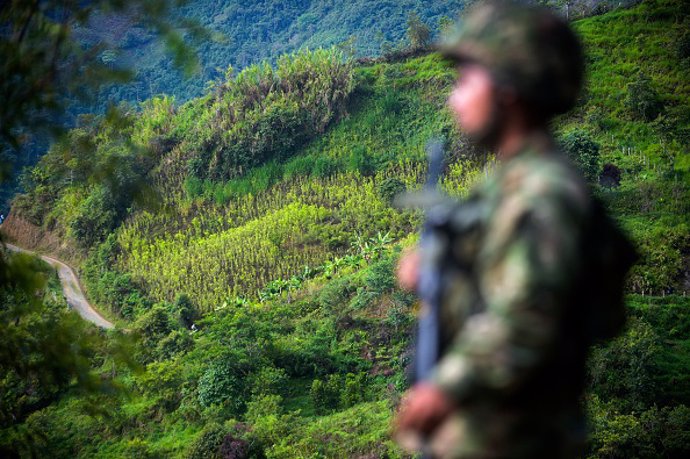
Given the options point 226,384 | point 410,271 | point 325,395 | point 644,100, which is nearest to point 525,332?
point 410,271

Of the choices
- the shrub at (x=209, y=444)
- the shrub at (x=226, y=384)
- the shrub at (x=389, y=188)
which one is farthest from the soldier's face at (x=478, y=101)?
the shrub at (x=389, y=188)

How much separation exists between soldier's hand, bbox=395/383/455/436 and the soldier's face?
0.47 meters

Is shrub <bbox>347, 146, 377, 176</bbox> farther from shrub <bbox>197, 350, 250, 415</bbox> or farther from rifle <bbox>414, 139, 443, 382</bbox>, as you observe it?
rifle <bbox>414, 139, 443, 382</bbox>

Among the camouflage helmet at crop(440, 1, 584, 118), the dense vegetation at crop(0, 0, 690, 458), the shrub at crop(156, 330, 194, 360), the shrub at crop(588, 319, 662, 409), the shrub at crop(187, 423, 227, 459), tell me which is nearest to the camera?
the camouflage helmet at crop(440, 1, 584, 118)

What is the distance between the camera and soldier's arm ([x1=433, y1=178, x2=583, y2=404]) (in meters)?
1.20

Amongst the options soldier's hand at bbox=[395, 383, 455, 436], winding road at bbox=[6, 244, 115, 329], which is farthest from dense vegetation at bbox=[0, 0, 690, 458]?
soldier's hand at bbox=[395, 383, 455, 436]

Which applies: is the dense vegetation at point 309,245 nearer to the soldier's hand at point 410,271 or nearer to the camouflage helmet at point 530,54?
the soldier's hand at point 410,271

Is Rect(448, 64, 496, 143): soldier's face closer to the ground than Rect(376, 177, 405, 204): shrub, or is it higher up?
closer to the ground

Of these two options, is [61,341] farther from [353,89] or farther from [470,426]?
[353,89]

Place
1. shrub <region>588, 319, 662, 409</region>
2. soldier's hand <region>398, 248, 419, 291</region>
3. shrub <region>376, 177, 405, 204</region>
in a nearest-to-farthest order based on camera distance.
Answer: soldier's hand <region>398, 248, 419, 291</region> < shrub <region>588, 319, 662, 409</region> < shrub <region>376, 177, 405, 204</region>

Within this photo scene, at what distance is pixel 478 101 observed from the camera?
137cm

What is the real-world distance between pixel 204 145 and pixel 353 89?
18.0 ft

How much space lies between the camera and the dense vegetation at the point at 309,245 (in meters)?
11.5

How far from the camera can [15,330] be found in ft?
9.52
